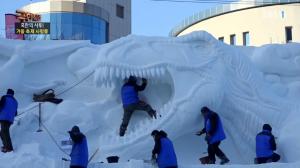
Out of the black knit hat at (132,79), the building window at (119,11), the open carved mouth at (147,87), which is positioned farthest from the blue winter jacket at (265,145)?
the building window at (119,11)

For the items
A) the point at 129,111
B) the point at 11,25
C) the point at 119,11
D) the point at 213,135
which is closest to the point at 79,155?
the point at 213,135

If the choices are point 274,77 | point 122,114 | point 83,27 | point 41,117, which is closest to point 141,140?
point 122,114

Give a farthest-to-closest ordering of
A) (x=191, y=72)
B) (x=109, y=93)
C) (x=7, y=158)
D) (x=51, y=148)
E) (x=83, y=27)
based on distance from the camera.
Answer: (x=83, y=27) < (x=109, y=93) < (x=191, y=72) < (x=51, y=148) < (x=7, y=158)

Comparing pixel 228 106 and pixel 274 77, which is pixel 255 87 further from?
pixel 274 77

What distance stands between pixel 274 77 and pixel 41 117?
5.32m

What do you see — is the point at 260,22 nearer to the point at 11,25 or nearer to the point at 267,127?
the point at 11,25

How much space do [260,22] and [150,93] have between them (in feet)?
103

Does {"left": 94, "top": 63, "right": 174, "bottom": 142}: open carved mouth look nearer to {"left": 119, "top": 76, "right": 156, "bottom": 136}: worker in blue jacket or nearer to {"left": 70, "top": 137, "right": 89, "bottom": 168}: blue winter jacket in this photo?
{"left": 119, "top": 76, "right": 156, "bottom": 136}: worker in blue jacket

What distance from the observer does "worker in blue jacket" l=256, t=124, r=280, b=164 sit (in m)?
11.1

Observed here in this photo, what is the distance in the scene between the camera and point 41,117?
12.3m

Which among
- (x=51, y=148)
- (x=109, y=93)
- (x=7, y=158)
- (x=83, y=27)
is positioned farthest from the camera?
(x=83, y=27)

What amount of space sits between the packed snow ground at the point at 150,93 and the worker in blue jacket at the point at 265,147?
44cm

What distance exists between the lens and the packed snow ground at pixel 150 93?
11820mm

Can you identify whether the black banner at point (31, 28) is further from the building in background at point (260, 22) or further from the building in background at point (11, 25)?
the building in background at point (260, 22)
